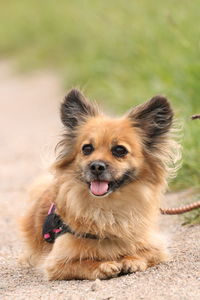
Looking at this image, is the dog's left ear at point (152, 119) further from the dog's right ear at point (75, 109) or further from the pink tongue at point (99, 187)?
the pink tongue at point (99, 187)

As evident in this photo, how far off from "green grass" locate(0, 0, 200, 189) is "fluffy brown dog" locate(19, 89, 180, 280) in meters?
1.28

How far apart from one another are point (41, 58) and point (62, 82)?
417 cm

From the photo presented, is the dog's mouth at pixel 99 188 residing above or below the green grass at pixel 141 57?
below

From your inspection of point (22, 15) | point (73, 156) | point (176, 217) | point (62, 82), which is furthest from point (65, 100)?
point (22, 15)

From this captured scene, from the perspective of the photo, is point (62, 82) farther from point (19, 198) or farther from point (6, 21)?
point (6, 21)

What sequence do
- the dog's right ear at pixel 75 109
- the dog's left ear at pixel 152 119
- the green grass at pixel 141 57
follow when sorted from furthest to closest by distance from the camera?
the green grass at pixel 141 57
the dog's right ear at pixel 75 109
the dog's left ear at pixel 152 119

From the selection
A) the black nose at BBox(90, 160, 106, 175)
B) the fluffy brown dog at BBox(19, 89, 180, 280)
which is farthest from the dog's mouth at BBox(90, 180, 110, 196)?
the black nose at BBox(90, 160, 106, 175)

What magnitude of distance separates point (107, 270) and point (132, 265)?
0.19 m

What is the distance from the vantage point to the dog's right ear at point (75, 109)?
17.6 feet

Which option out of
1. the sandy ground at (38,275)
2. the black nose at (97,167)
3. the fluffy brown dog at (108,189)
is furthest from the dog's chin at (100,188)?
the sandy ground at (38,275)

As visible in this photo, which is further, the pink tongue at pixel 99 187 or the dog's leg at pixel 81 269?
the pink tongue at pixel 99 187

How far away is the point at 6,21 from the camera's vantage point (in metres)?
25.9

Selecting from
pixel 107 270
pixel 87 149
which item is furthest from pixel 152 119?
pixel 107 270

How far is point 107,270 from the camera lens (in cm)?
476
